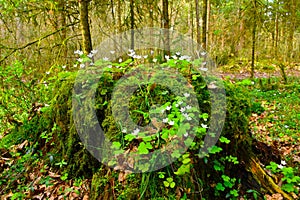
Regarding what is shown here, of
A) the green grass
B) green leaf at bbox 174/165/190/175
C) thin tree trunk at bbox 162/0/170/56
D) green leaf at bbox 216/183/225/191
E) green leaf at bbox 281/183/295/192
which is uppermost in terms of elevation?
thin tree trunk at bbox 162/0/170/56

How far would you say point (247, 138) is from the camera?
270 centimetres

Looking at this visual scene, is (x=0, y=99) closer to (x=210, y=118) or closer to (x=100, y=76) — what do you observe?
(x=100, y=76)

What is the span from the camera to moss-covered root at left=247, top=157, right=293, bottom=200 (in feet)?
8.22

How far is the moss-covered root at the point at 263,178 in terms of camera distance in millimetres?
2505

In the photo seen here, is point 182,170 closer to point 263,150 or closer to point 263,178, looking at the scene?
point 263,178

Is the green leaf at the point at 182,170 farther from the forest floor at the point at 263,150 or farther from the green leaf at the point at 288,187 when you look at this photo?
the green leaf at the point at 288,187

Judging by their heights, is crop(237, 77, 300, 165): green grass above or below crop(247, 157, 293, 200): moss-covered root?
below

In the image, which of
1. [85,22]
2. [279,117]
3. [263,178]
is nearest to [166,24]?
[85,22]

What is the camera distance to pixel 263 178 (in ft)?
8.57

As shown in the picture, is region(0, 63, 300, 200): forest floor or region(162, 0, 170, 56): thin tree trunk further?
region(162, 0, 170, 56): thin tree trunk

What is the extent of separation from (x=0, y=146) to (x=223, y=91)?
3.08 meters

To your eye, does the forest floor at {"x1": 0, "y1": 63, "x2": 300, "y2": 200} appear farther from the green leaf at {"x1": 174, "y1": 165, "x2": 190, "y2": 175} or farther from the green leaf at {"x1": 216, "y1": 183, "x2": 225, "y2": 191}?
the green leaf at {"x1": 174, "y1": 165, "x2": 190, "y2": 175}

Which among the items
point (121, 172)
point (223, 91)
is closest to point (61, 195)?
point (121, 172)

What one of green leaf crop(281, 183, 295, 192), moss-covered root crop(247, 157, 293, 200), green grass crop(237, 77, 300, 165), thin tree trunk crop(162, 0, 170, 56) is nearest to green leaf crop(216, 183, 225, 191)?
moss-covered root crop(247, 157, 293, 200)
